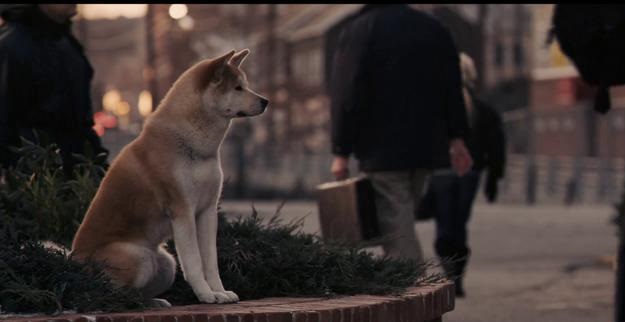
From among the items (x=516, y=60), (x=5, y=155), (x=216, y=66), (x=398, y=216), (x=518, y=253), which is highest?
(x=216, y=66)

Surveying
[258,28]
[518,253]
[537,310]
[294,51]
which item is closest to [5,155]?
[537,310]

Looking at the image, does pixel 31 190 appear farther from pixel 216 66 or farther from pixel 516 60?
pixel 516 60

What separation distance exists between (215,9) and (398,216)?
301ft

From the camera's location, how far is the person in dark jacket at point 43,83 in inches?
326

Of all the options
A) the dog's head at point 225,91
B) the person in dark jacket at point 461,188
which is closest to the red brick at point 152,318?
the dog's head at point 225,91

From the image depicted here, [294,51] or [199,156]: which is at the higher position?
[199,156]

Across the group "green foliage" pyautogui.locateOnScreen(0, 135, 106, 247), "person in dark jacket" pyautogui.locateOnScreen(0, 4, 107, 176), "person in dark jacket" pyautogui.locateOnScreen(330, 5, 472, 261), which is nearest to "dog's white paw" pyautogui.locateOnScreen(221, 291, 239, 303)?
"green foliage" pyautogui.locateOnScreen(0, 135, 106, 247)

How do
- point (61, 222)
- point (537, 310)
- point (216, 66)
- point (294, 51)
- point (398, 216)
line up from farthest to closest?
point (294, 51)
point (537, 310)
point (398, 216)
point (61, 222)
point (216, 66)

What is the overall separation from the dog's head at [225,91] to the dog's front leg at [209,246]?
0.37 metres

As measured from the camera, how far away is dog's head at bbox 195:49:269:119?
588 cm

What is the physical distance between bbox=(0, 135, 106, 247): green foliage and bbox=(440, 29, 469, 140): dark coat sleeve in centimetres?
227

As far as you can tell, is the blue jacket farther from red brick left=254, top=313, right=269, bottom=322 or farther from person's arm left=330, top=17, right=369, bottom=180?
red brick left=254, top=313, right=269, bottom=322

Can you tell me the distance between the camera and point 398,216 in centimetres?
898

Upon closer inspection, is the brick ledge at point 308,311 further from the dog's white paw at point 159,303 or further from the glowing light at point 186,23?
the glowing light at point 186,23
